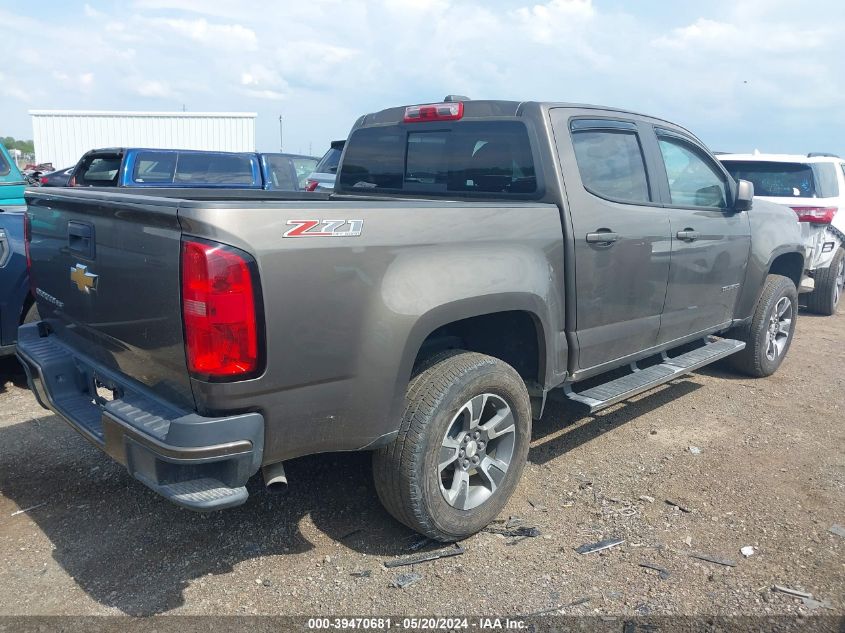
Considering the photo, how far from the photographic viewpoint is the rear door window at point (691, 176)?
14.4ft

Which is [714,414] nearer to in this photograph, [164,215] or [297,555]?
[297,555]

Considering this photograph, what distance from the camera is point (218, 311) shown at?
2270 millimetres

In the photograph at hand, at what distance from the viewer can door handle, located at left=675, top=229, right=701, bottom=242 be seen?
4.19m

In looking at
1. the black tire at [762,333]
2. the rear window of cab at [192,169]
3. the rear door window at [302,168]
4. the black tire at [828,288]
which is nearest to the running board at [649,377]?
the black tire at [762,333]

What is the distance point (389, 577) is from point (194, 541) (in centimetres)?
94

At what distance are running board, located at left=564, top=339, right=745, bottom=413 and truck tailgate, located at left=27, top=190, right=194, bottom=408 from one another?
7.00 feet

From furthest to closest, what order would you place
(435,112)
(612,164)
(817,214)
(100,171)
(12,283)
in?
(100,171)
(817,214)
(12,283)
(435,112)
(612,164)

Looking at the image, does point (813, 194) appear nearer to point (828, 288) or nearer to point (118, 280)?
point (828, 288)

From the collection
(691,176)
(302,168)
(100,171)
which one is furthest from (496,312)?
(302,168)

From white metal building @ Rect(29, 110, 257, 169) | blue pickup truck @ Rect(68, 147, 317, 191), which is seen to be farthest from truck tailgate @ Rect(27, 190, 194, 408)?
→ white metal building @ Rect(29, 110, 257, 169)

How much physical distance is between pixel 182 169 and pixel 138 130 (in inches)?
549

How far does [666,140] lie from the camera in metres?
4.40

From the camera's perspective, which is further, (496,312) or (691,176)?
(691,176)

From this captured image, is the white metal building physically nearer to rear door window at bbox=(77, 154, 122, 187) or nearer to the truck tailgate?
rear door window at bbox=(77, 154, 122, 187)
